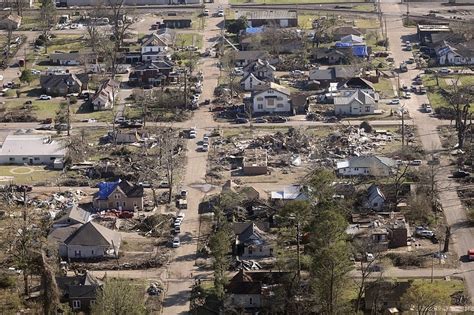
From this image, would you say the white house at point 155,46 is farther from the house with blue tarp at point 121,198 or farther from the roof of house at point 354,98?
the house with blue tarp at point 121,198

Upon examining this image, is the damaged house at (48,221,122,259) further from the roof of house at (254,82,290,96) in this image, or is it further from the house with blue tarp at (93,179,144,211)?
the roof of house at (254,82,290,96)

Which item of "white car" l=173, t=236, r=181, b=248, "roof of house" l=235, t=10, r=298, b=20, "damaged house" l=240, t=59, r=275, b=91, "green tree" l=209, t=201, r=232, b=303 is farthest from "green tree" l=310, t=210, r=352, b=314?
"roof of house" l=235, t=10, r=298, b=20

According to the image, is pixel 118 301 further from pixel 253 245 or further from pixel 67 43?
pixel 67 43

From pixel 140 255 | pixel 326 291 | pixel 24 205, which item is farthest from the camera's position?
pixel 24 205

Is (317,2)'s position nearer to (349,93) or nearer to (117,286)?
(349,93)

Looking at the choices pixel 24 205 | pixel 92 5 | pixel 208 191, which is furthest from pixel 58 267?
pixel 92 5

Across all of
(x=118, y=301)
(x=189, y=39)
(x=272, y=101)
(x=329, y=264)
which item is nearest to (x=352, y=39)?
(x=189, y=39)
